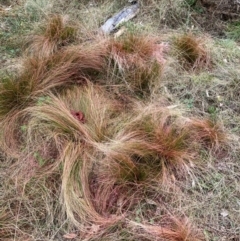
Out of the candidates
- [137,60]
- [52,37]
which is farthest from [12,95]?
[137,60]

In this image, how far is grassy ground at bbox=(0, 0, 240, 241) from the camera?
201 centimetres

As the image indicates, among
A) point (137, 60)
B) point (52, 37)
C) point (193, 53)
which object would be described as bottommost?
point (193, 53)

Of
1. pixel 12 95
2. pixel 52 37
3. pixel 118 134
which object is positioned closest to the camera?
pixel 118 134

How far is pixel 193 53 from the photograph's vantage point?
3.02 m

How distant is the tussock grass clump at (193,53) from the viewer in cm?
301

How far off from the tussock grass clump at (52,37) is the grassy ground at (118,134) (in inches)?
0.4

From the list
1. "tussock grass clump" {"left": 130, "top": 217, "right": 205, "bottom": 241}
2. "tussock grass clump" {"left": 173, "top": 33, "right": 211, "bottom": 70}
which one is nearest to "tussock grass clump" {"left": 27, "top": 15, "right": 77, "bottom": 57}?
"tussock grass clump" {"left": 173, "top": 33, "right": 211, "bottom": 70}

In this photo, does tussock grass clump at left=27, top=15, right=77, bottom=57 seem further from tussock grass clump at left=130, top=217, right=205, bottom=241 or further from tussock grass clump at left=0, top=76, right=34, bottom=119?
tussock grass clump at left=130, top=217, right=205, bottom=241

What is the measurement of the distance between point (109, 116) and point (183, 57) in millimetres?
903

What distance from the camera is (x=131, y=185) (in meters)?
2.12

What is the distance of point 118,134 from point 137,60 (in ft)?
2.49

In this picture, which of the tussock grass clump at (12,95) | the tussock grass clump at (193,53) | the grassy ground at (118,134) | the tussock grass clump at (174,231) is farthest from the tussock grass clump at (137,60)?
the tussock grass clump at (174,231)

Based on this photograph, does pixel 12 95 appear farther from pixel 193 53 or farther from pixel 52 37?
pixel 193 53

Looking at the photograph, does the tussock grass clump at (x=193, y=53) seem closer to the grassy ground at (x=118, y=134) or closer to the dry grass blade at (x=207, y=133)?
the grassy ground at (x=118, y=134)
